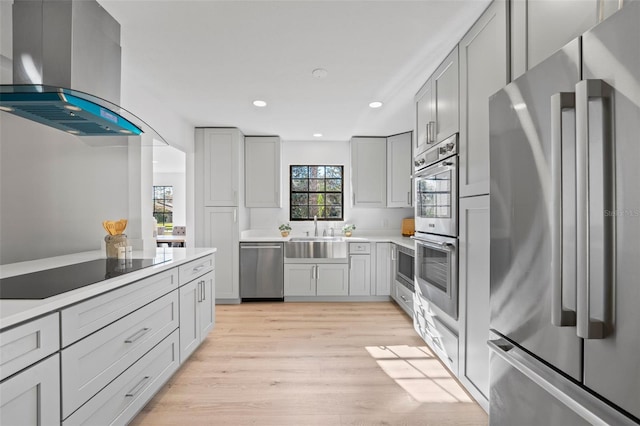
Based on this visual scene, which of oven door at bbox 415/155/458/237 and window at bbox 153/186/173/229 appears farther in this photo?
window at bbox 153/186/173/229

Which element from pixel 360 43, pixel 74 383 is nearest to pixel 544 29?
pixel 360 43

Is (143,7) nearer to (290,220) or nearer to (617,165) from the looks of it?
(617,165)

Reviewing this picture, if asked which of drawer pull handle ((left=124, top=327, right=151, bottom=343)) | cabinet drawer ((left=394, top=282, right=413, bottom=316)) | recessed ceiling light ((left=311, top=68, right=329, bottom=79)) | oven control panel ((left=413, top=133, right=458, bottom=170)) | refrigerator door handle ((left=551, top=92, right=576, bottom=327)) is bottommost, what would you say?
cabinet drawer ((left=394, top=282, right=413, bottom=316))

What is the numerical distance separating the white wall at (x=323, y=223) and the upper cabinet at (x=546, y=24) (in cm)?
346

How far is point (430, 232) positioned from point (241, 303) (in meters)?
2.83

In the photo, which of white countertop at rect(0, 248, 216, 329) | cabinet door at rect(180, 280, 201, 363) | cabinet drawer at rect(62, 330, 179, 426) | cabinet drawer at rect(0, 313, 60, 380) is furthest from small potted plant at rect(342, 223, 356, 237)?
cabinet drawer at rect(0, 313, 60, 380)

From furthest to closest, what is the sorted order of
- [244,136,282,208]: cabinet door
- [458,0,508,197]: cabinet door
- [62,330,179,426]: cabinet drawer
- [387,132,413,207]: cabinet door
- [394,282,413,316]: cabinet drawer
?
1. [244,136,282,208]: cabinet door
2. [387,132,413,207]: cabinet door
3. [394,282,413,316]: cabinet drawer
4. [458,0,508,197]: cabinet door
5. [62,330,179,426]: cabinet drawer

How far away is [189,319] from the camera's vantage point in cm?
237

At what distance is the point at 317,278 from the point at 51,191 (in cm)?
301

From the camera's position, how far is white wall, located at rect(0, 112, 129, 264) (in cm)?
176

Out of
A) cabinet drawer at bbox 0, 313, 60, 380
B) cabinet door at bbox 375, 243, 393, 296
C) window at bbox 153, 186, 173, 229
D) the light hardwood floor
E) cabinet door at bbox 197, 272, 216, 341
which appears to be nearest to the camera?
cabinet drawer at bbox 0, 313, 60, 380

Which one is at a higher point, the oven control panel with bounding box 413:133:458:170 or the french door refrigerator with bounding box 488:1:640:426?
the oven control panel with bounding box 413:133:458:170

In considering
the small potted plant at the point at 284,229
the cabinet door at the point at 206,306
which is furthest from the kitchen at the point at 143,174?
the small potted plant at the point at 284,229

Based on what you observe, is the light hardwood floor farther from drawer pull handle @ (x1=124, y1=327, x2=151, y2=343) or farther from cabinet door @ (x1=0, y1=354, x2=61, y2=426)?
cabinet door @ (x1=0, y1=354, x2=61, y2=426)
